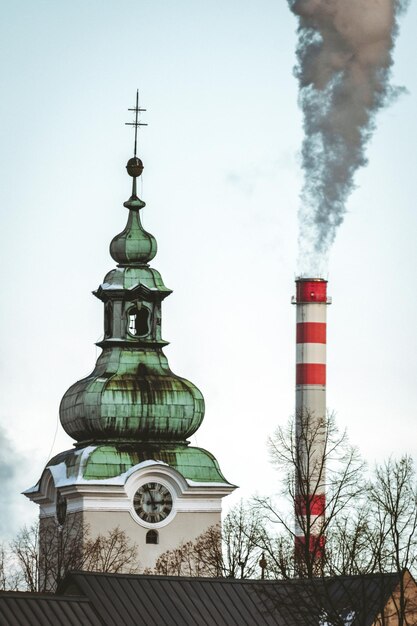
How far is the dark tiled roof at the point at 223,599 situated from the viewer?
74.0m

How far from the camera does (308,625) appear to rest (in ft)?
238

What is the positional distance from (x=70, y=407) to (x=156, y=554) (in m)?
5.69

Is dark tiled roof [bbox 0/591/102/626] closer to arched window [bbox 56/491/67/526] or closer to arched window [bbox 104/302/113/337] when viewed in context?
arched window [bbox 56/491/67/526]

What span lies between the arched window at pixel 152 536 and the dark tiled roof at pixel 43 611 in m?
26.4

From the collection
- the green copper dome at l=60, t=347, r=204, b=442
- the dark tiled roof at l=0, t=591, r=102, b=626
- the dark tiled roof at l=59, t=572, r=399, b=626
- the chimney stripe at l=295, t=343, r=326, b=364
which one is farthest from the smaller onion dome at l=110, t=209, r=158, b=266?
the dark tiled roof at l=0, t=591, r=102, b=626

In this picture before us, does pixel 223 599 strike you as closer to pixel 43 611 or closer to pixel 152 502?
pixel 43 611

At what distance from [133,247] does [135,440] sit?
6.04 meters

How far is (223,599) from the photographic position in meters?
77.3

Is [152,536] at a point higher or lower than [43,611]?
higher

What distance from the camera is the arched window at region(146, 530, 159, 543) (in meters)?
100

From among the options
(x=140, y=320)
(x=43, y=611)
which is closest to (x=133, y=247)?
(x=140, y=320)

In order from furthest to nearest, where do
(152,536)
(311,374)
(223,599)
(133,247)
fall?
(311,374) < (133,247) < (152,536) < (223,599)

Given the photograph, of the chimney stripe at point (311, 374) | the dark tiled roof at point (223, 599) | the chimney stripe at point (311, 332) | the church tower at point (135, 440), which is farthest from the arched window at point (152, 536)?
the dark tiled roof at point (223, 599)

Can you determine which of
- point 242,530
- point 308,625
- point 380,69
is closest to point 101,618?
point 308,625
